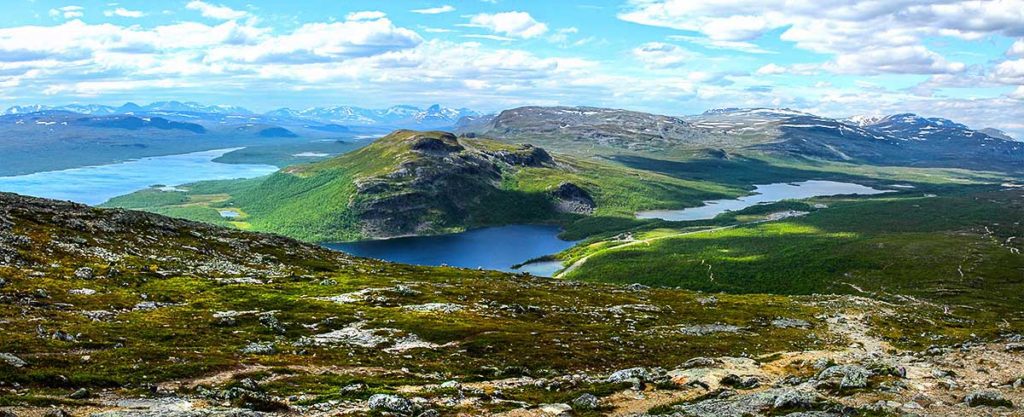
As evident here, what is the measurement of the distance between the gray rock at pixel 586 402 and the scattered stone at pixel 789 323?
6455 cm

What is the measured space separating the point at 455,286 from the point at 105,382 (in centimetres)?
7232

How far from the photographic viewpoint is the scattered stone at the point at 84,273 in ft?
244

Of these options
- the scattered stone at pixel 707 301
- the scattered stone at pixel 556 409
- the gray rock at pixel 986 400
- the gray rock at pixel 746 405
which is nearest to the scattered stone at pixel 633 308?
the scattered stone at pixel 707 301

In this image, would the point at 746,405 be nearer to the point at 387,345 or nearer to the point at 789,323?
the point at 387,345

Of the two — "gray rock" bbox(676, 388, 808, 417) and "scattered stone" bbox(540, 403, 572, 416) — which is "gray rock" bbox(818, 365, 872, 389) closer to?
"gray rock" bbox(676, 388, 808, 417)

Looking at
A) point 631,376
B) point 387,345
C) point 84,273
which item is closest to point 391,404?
point 631,376

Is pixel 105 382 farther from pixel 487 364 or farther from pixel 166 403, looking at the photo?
pixel 487 364

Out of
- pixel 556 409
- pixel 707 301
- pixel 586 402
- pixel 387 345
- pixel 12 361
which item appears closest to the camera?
pixel 12 361

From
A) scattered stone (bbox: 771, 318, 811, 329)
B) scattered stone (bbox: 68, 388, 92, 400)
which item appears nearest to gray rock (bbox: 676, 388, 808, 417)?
scattered stone (bbox: 68, 388, 92, 400)

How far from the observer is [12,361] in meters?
40.8

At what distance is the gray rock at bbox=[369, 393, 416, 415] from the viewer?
40.7m

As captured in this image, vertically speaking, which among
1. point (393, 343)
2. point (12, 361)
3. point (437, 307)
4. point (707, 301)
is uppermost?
point (12, 361)

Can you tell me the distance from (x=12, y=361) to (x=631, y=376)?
148ft

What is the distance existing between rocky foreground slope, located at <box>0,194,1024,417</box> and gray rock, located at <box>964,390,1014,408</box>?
0.14 meters
